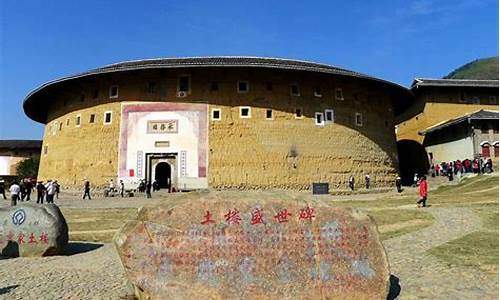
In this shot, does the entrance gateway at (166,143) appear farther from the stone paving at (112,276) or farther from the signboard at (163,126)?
the stone paving at (112,276)

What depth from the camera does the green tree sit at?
141 ft

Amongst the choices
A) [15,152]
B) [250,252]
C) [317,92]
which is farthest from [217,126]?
[15,152]

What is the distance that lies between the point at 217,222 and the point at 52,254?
4889 mm

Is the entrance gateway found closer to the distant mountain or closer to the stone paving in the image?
the stone paving

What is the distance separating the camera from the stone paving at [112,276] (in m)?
5.49

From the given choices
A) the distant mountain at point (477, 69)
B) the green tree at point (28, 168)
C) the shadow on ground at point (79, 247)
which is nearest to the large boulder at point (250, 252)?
the shadow on ground at point (79, 247)

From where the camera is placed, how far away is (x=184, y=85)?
86.1ft

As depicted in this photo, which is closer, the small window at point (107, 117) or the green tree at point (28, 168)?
the small window at point (107, 117)

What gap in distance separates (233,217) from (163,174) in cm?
2247

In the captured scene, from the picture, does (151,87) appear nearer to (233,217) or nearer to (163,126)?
(163,126)

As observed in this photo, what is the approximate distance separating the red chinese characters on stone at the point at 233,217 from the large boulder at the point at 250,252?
Answer: 0.01 meters

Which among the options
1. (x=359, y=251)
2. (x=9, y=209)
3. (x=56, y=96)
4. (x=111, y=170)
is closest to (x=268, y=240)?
(x=359, y=251)

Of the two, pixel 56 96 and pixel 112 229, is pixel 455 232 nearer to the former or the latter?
pixel 112 229

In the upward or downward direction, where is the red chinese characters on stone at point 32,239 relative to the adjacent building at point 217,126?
downward
